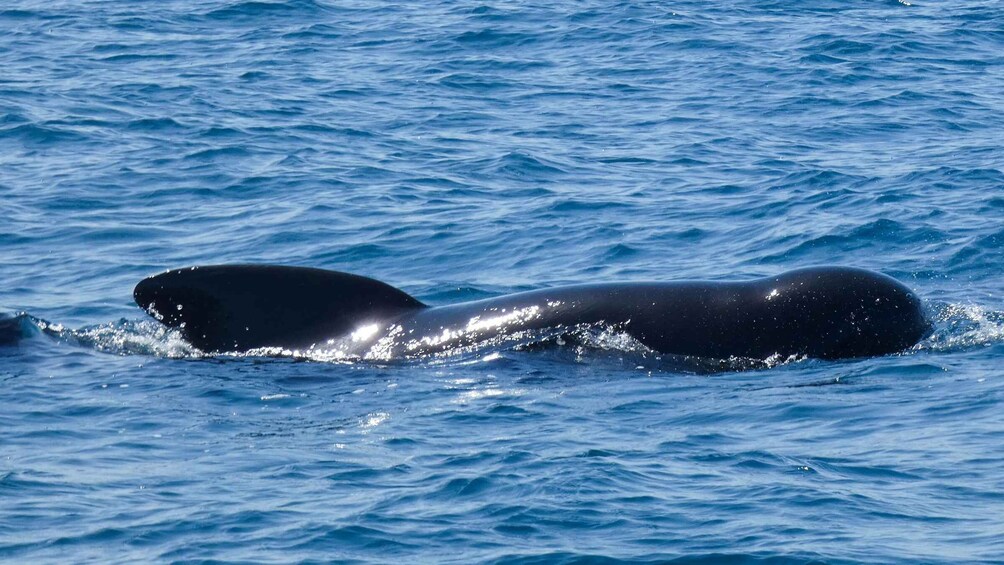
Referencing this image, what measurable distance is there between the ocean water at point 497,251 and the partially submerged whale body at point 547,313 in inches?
10.8

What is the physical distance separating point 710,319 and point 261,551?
541 centimetres

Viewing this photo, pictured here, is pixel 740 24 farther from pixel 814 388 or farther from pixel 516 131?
pixel 814 388

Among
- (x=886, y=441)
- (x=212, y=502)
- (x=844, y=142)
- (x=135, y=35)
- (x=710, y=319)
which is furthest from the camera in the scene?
(x=135, y=35)

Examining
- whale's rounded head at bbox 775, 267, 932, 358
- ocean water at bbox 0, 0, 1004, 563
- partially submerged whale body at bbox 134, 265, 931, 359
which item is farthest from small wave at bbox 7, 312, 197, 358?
whale's rounded head at bbox 775, 267, 932, 358

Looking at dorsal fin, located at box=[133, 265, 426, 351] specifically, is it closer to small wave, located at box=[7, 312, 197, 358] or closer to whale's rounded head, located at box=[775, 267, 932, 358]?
small wave, located at box=[7, 312, 197, 358]

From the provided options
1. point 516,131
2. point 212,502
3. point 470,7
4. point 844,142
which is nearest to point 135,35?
point 470,7

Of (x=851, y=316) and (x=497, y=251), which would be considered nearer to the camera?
(x=851, y=316)

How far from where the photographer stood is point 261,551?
9.38m

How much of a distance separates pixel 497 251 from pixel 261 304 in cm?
601

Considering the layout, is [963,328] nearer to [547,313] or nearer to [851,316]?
[851,316]

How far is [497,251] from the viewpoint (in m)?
19.7

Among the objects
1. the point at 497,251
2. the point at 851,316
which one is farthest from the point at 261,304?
the point at 497,251

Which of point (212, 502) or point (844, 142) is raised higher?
point (212, 502)

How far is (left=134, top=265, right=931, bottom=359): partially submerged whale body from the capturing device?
44.4ft
